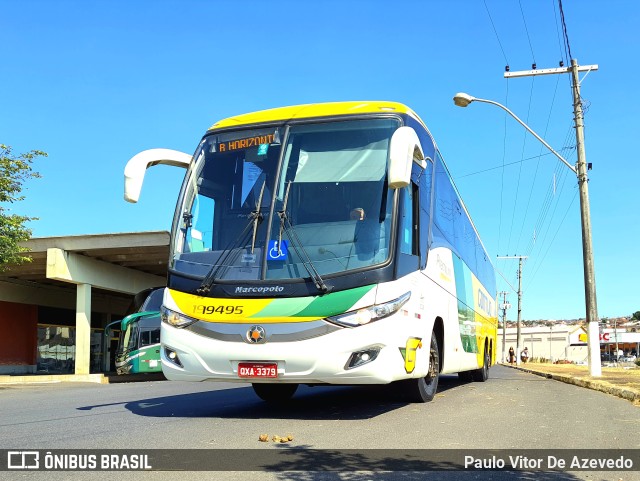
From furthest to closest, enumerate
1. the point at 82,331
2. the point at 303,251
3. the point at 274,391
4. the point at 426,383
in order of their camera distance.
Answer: the point at 82,331 → the point at 274,391 → the point at 426,383 → the point at 303,251

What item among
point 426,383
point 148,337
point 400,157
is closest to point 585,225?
point 426,383

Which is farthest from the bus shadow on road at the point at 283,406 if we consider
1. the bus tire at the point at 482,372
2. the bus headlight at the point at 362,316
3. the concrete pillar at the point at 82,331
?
the concrete pillar at the point at 82,331

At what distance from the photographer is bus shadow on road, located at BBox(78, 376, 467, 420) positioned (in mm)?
8281

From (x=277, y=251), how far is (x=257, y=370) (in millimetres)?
1315

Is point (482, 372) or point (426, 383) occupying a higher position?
point (426, 383)

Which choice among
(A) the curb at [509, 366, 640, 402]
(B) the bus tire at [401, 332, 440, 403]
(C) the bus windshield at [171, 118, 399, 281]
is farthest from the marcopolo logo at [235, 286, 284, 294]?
(A) the curb at [509, 366, 640, 402]

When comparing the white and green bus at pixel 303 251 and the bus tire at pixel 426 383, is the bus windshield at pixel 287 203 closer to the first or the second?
the white and green bus at pixel 303 251

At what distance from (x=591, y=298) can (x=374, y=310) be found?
42.7 ft

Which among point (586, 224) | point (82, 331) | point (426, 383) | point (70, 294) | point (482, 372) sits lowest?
point (482, 372)

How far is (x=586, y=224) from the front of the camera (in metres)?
18.8

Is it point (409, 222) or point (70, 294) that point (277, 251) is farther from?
point (70, 294)

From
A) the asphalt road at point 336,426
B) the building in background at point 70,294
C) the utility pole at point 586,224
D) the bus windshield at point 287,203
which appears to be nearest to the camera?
the asphalt road at point 336,426

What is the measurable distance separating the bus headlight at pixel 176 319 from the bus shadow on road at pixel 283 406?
4.48ft

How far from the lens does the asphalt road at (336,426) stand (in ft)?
19.0
